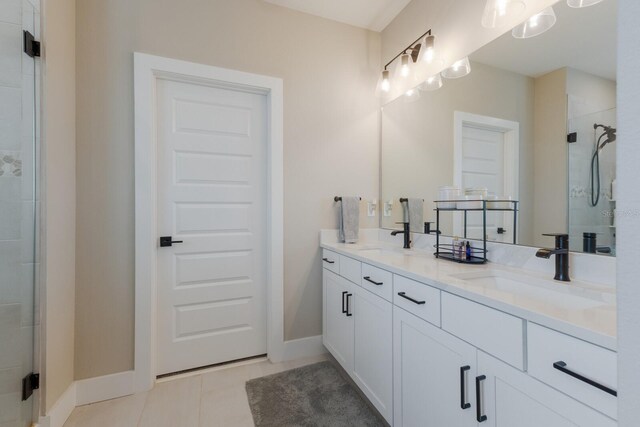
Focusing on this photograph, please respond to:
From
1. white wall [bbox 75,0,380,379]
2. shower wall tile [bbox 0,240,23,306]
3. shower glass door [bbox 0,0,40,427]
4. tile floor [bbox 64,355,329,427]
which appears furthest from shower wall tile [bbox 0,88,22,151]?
tile floor [bbox 64,355,329,427]

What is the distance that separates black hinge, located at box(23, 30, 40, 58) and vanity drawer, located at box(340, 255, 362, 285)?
2.00 metres

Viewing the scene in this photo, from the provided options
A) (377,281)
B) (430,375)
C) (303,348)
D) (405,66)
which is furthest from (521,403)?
(405,66)

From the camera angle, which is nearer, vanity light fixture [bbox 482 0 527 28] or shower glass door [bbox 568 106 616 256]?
shower glass door [bbox 568 106 616 256]

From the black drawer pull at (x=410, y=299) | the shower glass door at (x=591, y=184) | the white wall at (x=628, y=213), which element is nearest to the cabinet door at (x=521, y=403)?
the black drawer pull at (x=410, y=299)

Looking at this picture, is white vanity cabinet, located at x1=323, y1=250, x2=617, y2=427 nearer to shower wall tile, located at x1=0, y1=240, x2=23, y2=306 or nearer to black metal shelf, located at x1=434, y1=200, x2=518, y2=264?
black metal shelf, located at x1=434, y1=200, x2=518, y2=264

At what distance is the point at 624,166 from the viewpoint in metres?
0.35

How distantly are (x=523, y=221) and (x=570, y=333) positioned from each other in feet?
2.72

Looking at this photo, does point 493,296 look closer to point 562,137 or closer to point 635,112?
point 635,112

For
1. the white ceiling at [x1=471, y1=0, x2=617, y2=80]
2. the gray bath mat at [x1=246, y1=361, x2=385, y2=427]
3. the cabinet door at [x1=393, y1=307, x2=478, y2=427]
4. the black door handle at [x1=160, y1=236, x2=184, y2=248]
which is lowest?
the gray bath mat at [x1=246, y1=361, x2=385, y2=427]

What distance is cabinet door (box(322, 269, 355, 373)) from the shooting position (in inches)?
70.0

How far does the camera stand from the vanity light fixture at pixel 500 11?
1.38 m

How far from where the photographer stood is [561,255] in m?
1.14

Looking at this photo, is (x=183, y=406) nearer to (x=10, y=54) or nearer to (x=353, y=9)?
(x=10, y=54)

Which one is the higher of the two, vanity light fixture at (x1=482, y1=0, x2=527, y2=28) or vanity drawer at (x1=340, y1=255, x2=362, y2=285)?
vanity light fixture at (x1=482, y1=0, x2=527, y2=28)
